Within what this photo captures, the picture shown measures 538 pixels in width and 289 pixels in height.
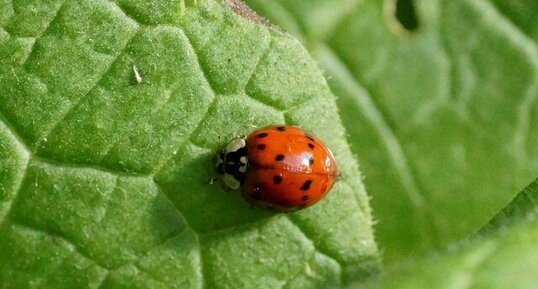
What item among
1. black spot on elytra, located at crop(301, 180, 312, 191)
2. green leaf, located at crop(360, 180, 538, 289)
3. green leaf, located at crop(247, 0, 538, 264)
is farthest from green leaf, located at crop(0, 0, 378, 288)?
green leaf, located at crop(360, 180, 538, 289)

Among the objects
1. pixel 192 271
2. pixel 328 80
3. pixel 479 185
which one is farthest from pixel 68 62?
pixel 479 185

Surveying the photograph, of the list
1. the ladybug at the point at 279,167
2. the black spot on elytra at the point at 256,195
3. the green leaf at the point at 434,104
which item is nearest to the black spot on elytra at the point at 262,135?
the ladybug at the point at 279,167

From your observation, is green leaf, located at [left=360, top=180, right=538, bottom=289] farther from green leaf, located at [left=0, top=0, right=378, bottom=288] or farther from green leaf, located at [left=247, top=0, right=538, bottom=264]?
green leaf, located at [left=247, top=0, right=538, bottom=264]

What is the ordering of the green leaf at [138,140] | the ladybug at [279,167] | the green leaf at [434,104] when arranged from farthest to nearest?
the green leaf at [434,104], the ladybug at [279,167], the green leaf at [138,140]

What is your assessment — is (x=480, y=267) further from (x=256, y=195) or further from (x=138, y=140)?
(x=138, y=140)

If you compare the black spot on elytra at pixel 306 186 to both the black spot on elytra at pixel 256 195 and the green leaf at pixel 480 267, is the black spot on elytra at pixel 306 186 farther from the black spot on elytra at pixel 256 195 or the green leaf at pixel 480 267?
the green leaf at pixel 480 267
